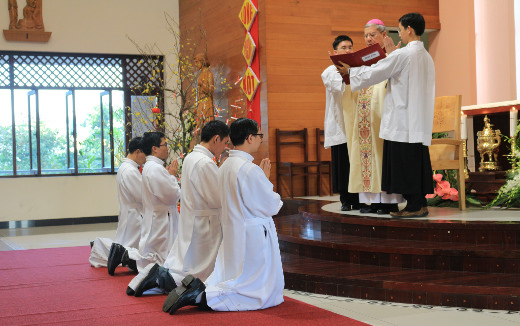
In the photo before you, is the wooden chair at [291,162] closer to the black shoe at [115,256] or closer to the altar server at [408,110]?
the black shoe at [115,256]

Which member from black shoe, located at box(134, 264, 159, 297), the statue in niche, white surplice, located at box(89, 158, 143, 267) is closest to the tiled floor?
black shoe, located at box(134, 264, 159, 297)

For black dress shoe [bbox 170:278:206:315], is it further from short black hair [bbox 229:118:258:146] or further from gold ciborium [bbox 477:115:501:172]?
gold ciborium [bbox 477:115:501:172]

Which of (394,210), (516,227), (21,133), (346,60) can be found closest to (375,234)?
(394,210)

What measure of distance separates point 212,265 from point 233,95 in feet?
19.8

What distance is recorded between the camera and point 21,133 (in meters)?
11.5

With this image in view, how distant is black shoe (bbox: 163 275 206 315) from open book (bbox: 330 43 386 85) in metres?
2.24

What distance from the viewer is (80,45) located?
38.2 feet

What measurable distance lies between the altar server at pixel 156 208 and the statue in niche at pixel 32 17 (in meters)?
6.49

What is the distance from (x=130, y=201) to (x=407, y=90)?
2.64m

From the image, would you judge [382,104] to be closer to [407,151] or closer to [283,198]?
[407,151]

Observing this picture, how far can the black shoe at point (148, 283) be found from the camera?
466 cm

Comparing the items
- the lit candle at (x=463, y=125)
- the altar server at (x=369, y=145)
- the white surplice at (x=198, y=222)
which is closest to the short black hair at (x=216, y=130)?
the white surplice at (x=198, y=222)

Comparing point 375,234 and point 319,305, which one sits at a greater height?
point 375,234

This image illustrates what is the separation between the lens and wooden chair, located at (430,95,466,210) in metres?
5.92
